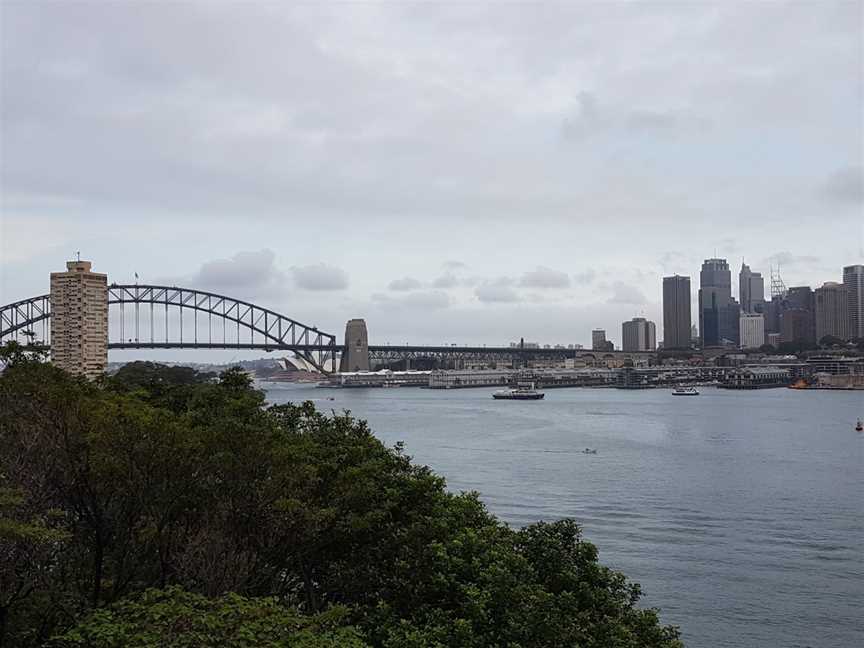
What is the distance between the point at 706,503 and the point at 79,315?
243 feet

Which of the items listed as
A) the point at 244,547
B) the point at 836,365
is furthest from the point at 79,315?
the point at 836,365

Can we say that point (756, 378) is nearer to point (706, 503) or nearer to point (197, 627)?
point (706, 503)

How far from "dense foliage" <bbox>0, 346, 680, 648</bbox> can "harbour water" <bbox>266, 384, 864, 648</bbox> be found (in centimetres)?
631

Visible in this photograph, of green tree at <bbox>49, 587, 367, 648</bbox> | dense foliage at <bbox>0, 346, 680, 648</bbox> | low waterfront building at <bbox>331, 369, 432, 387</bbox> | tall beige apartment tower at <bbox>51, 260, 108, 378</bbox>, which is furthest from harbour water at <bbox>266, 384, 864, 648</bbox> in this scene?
Answer: low waterfront building at <bbox>331, 369, 432, 387</bbox>

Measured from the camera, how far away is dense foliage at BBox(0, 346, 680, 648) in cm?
761

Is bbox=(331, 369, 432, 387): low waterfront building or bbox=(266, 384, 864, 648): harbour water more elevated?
bbox=(331, 369, 432, 387): low waterfront building

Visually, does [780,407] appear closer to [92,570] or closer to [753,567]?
[753,567]

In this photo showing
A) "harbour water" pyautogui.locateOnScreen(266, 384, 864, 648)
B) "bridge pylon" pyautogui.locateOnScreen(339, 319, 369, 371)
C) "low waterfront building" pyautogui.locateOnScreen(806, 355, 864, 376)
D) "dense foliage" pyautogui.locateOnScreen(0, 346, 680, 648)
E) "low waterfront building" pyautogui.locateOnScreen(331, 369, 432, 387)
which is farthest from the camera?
"bridge pylon" pyautogui.locateOnScreen(339, 319, 369, 371)

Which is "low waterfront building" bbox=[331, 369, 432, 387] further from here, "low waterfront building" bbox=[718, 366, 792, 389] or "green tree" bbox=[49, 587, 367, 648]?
"green tree" bbox=[49, 587, 367, 648]

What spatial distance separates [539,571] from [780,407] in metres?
67.4

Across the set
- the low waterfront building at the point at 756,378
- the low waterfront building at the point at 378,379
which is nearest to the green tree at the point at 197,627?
the low waterfront building at the point at 378,379

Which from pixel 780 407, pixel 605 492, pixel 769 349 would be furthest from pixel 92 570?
pixel 769 349

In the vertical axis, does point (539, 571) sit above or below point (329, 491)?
below

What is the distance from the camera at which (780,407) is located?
2793 inches
